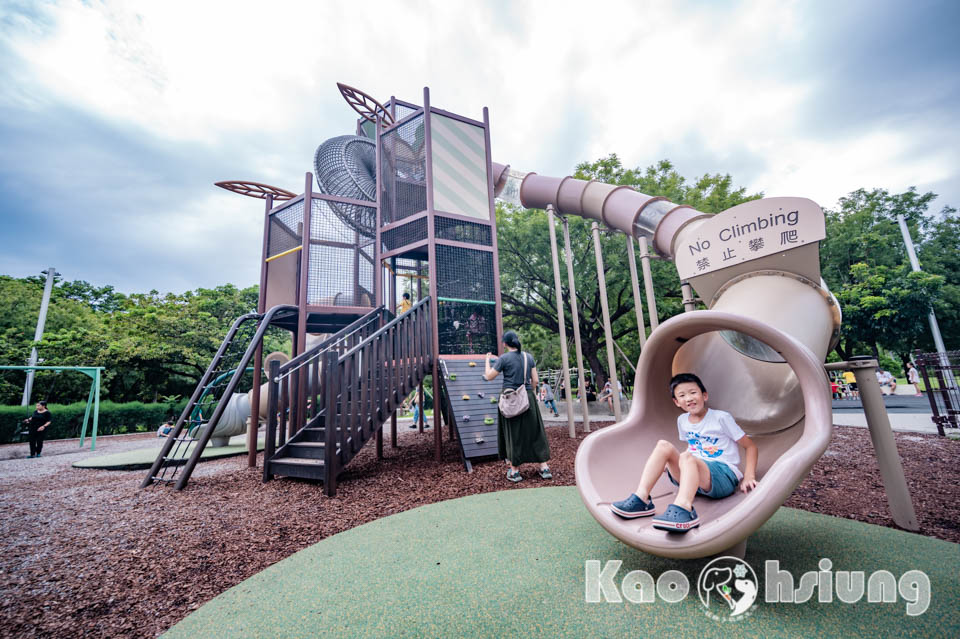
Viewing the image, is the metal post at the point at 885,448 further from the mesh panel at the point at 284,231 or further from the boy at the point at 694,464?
the mesh panel at the point at 284,231

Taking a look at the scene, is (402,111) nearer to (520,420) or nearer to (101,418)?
Result: (520,420)

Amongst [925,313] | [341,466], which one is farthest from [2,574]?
[925,313]

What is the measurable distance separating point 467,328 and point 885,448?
17.0 feet

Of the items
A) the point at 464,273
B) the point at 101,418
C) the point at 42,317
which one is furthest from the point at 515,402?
the point at 42,317

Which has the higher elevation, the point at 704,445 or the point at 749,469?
the point at 704,445

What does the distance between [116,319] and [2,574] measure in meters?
22.4

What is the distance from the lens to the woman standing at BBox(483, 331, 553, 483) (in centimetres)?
421

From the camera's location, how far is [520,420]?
4.22 m

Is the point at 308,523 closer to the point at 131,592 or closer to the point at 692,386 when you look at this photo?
the point at 131,592

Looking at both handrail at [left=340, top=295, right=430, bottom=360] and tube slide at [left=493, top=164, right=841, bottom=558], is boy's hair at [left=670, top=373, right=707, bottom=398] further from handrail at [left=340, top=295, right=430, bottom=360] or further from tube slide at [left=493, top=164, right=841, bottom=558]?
handrail at [left=340, top=295, right=430, bottom=360]

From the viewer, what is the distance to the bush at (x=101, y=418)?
41.5 ft

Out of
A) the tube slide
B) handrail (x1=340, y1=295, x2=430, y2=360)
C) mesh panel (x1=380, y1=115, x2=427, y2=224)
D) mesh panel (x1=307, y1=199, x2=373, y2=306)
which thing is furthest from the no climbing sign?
mesh panel (x1=307, y1=199, x2=373, y2=306)

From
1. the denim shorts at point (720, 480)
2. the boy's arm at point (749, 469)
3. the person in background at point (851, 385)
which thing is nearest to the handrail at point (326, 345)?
the denim shorts at point (720, 480)

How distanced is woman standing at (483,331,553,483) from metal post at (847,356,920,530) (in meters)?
2.63
